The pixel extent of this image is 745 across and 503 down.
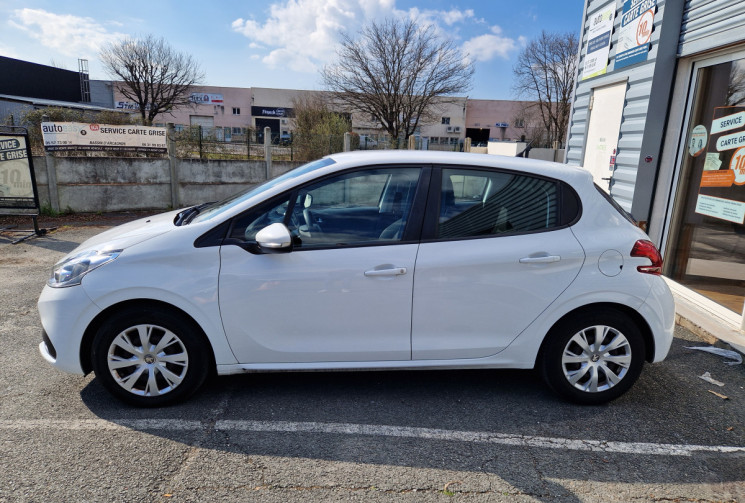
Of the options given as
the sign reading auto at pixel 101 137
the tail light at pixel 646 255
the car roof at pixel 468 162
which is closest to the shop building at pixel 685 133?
the tail light at pixel 646 255

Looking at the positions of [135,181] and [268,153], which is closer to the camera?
[135,181]

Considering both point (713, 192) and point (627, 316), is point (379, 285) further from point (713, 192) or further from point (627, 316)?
point (713, 192)

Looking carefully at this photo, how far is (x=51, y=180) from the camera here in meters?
10.8

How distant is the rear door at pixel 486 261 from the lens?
10.2ft

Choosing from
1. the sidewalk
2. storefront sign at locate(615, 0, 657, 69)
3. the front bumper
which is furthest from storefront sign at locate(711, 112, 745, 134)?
the front bumper

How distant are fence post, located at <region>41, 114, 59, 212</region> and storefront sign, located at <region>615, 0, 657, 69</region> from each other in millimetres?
11136

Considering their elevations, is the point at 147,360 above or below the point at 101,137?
below

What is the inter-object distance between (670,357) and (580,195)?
77.5 inches

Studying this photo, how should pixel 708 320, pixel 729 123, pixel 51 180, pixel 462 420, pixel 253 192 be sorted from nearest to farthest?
pixel 462 420
pixel 253 192
pixel 708 320
pixel 729 123
pixel 51 180

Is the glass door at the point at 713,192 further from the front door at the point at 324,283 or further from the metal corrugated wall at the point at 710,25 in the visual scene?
the front door at the point at 324,283

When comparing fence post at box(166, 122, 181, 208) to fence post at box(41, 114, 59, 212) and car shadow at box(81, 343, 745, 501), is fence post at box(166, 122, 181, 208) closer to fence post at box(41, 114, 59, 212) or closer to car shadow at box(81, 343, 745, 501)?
fence post at box(41, 114, 59, 212)

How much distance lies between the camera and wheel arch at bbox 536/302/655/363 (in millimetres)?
3244

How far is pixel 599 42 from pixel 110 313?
292 inches

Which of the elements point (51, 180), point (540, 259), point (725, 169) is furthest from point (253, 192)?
point (51, 180)
